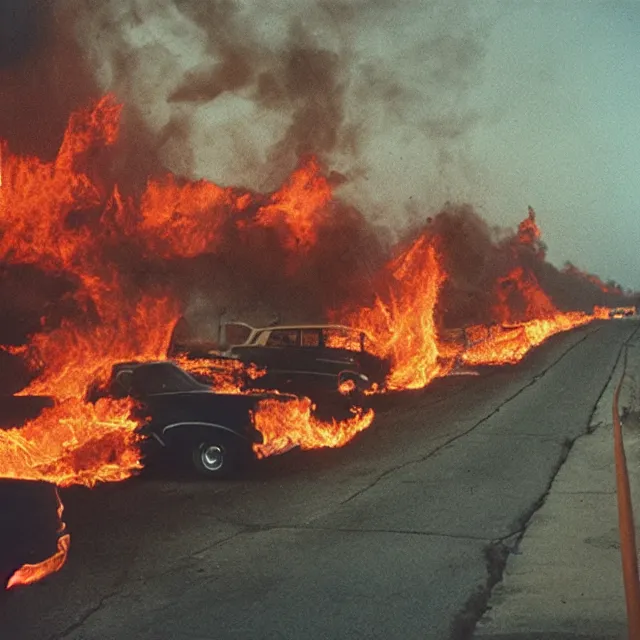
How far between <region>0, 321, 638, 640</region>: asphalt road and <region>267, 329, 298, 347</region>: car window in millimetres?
5525

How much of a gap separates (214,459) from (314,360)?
7.76 m

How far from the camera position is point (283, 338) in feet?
57.8

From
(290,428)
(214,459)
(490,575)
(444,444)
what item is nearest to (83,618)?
(490,575)

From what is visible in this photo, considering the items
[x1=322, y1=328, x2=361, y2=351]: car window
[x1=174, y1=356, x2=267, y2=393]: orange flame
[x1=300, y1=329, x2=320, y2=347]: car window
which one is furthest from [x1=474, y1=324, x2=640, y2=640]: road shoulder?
[x1=300, y1=329, x2=320, y2=347]: car window

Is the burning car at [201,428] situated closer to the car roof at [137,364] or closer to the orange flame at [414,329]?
the car roof at [137,364]

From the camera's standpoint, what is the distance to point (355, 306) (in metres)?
39.7

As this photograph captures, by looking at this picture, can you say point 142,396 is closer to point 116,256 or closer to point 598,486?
point 598,486

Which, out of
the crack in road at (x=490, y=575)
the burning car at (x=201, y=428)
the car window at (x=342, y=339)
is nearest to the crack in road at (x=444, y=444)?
the burning car at (x=201, y=428)

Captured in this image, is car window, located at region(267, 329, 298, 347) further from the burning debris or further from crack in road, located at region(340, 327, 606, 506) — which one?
crack in road, located at region(340, 327, 606, 506)

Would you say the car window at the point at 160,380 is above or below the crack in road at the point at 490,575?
above

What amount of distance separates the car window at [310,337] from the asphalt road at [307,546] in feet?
17.1

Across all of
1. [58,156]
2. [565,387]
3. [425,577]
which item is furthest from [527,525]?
[58,156]

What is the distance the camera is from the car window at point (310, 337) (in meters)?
17.3

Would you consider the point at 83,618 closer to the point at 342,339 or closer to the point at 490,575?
the point at 490,575
